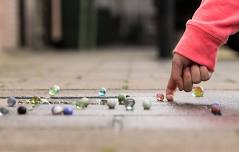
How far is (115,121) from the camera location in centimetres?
175

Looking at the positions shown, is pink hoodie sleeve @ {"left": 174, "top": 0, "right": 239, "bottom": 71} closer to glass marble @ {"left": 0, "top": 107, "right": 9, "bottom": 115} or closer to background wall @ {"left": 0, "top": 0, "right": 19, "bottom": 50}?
glass marble @ {"left": 0, "top": 107, "right": 9, "bottom": 115}

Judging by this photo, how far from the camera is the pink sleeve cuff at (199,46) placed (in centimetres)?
202

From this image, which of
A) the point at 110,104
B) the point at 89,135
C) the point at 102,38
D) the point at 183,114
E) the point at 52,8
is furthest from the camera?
the point at 102,38

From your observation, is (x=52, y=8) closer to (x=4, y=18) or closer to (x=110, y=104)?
(x=4, y=18)

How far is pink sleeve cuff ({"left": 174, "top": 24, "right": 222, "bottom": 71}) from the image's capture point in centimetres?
202

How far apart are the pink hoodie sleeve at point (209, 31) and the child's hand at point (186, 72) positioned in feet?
0.08

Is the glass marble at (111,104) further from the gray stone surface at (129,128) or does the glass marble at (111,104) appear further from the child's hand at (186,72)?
the child's hand at (186,72)

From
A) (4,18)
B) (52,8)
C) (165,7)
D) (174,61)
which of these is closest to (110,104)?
(174,61)

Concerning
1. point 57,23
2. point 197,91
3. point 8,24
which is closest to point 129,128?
point 197,91

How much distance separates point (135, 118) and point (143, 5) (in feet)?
56.0

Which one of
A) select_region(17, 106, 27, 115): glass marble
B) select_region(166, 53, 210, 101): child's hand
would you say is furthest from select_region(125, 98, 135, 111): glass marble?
select_region(17, 106, 27, 115): glass marble

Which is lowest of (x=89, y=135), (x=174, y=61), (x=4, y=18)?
(x=89, y=135)

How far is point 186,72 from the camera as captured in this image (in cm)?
204

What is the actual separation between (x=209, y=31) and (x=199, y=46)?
64 millimetres
